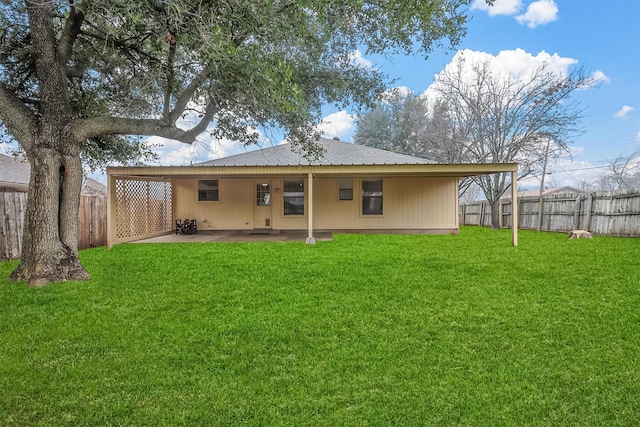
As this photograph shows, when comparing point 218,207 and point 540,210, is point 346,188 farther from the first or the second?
point 540,210

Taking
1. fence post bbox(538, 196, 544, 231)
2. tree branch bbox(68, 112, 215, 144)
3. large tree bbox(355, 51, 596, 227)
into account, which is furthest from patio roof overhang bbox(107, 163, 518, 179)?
large tree bbox(355, 51, 596, 227)

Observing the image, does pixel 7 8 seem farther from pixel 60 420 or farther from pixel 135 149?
pixel 60 420

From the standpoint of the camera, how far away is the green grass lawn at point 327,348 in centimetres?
206

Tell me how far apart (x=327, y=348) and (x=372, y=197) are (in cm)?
958

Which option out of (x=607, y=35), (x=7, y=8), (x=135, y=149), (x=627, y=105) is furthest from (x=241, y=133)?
(x=627, y=105)

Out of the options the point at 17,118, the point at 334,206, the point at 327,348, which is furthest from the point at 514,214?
the point at 17,118

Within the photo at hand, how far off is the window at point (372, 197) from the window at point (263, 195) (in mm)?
3366

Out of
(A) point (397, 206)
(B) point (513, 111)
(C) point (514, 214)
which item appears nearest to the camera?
(C) point (514, 214)

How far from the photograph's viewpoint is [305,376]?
7.98 ft

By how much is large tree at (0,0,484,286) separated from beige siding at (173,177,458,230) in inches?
190

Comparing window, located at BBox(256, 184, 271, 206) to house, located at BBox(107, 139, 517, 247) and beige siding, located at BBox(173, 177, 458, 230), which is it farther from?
beige siding, located at BBox(173, 177, 458, 230)

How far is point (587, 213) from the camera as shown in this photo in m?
11.0

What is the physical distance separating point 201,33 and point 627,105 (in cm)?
3373

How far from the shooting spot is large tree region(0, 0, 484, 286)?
4.82 meters
